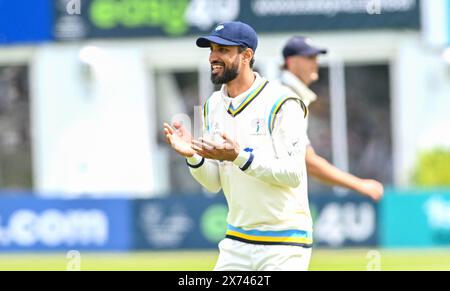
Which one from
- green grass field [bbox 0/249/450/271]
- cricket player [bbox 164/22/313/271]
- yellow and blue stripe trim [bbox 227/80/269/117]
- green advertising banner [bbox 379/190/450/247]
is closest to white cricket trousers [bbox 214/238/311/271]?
cricket player [bbox 164/22/313/271]

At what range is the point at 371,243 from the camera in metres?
17.6

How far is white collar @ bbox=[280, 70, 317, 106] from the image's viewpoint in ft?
29.5

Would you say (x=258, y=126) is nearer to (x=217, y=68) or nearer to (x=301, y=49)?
(x=217, y=68)

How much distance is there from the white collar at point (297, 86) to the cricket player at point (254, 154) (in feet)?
6.48

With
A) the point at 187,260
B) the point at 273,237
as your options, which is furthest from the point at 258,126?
the point at 187,260

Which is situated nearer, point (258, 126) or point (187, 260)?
point (258, 126)

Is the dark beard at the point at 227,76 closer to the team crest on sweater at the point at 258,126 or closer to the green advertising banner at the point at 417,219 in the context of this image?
the team crest on sweater at the point at 258,126

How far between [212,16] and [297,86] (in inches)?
449

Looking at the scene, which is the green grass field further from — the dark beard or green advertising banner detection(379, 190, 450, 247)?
the dark beard

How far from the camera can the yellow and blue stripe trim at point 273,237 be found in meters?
6.89

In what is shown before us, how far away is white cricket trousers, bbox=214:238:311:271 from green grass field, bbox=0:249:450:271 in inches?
293

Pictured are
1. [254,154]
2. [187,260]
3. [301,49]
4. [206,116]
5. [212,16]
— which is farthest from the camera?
[212,16]

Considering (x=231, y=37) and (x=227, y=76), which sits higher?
(x=231, y=37)

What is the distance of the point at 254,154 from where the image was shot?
6656 millimetres
